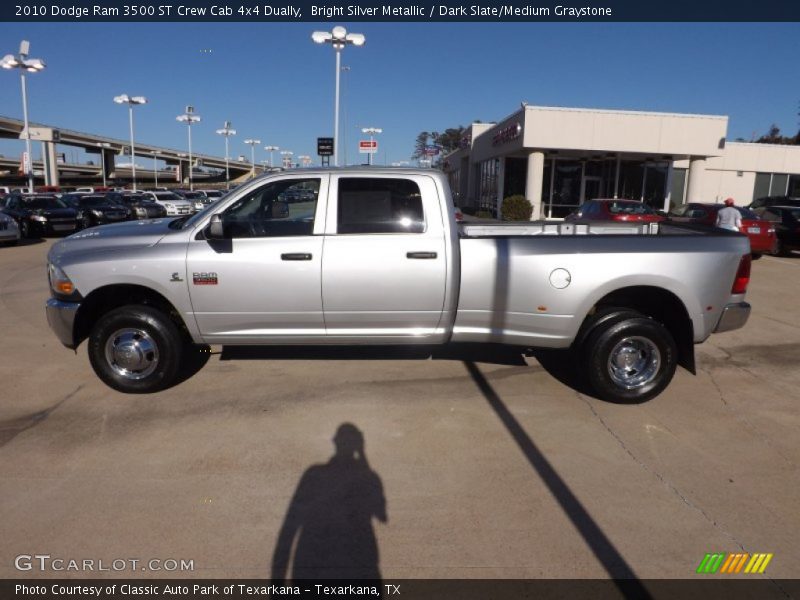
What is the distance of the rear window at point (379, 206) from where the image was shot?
16.9ft

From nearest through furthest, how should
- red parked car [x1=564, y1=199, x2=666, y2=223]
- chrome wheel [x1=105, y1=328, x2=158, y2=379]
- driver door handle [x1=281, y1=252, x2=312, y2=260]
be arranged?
driver door handle [x1=281, y1=252, x2=312, y2=260] → chrome wheel [x1=105, y1=328, x2=158, y2=379] → red parked car [x1=564, y1=199, x2=666, y2=223]

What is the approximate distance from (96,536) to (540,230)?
4783 mm

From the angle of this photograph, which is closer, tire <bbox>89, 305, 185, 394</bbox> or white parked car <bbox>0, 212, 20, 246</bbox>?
tire <bbox>89, 305, 185, 394</bbox>

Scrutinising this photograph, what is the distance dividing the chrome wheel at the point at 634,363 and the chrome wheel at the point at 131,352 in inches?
158

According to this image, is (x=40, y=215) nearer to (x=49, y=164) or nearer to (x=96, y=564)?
(x=96, y=564)

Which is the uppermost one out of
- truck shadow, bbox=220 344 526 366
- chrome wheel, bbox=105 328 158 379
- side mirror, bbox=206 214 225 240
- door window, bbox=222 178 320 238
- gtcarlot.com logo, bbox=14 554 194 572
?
door window, bbox=222 178 320 238

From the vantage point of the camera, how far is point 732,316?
5215 millimetres

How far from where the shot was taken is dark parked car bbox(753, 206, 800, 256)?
17.0 metres

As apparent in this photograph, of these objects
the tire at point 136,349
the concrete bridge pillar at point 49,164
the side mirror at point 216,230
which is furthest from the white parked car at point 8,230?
the concrete bridge pillar at point 49,164

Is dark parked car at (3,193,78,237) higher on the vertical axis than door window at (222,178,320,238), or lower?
lower

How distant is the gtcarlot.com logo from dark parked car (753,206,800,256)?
717 inches

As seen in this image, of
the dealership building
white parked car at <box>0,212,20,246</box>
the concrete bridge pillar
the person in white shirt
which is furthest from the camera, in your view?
the concrete bridge pillar

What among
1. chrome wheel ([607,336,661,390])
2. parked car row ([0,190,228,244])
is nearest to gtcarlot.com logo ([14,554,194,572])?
chrome wheel ([607,336,661,390])

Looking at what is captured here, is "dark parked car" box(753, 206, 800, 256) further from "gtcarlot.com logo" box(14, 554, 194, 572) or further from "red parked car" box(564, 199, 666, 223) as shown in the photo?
"gtcarlot.com logo" box(14, 554, 194, 572)
